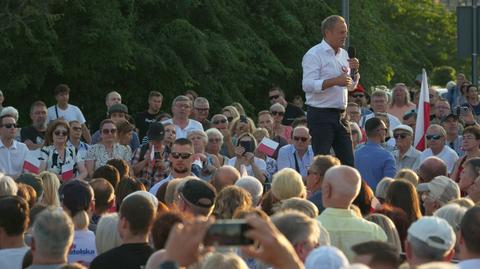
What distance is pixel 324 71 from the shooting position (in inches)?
518

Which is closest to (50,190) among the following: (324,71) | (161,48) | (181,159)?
(181,159)

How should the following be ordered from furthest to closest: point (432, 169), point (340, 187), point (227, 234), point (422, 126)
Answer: point (422, 126) → point (432, 169) → point (340, 187) → point (227, 234)

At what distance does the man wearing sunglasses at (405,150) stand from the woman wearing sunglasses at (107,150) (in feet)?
10.2

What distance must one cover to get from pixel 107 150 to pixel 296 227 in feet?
A: 28.6

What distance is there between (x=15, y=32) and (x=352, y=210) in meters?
12.8

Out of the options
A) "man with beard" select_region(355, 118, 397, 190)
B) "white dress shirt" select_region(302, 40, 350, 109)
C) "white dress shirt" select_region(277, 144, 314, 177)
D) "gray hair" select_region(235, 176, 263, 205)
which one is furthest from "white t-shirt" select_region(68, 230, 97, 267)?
"white dress shirt" select_region(277, 144, 314, 177)

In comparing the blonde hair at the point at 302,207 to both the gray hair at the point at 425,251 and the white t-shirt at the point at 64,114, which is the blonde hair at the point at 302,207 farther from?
the white t-shirt at the point at 64,114

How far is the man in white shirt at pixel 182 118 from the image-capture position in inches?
680

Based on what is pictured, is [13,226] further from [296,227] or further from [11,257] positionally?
[296,227]

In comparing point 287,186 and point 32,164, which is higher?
point 287,186

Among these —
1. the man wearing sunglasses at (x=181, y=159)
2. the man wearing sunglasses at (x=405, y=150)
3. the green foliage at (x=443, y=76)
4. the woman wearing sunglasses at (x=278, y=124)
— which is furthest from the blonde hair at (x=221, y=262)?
the green foliage at (x=443, y=76)

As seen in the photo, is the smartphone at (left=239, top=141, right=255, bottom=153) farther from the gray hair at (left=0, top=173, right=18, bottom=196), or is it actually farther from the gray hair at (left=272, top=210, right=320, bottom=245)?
the gray hair at (left=272, top=210, right=320, bottom=245)

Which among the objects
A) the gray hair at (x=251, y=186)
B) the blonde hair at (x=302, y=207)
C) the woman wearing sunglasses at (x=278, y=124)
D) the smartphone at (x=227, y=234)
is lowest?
the woman wearing sunglasses at (x=278, y=124)

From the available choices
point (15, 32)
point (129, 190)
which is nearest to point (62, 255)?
point (129, 190)
